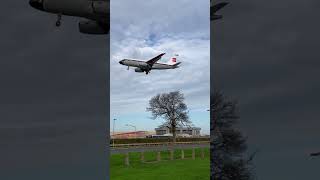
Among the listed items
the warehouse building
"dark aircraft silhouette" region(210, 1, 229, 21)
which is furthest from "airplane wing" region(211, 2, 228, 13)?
the warehouse building

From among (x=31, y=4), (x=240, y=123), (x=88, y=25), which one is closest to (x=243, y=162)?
(x=240, y=123)

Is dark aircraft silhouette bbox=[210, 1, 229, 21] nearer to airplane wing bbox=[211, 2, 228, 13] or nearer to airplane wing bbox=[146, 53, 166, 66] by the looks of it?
airplane wing bbox=[211, 2, 228, 13]

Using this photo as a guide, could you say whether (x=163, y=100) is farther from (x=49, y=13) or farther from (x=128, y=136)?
(x=49, y=13)

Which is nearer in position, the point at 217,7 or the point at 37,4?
the point at 37,4

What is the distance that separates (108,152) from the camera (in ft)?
24.5

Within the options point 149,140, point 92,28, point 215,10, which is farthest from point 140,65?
point 215,10

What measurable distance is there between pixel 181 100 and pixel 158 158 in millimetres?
953

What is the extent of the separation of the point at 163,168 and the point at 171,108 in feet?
3.09

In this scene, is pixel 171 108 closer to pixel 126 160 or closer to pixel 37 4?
pixel 126 160

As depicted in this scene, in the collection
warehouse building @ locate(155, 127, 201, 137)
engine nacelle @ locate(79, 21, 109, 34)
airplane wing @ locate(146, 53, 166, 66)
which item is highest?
engine nacelle @ locate(79, 21, 109, 34)

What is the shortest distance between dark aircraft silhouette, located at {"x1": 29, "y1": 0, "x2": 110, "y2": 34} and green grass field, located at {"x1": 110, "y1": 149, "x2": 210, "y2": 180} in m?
1.52

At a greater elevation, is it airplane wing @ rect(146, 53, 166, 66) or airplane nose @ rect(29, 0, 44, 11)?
airplane nose @ rect(29, 0, 44, 11)

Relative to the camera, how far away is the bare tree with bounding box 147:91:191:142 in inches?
301

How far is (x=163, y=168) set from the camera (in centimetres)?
820
